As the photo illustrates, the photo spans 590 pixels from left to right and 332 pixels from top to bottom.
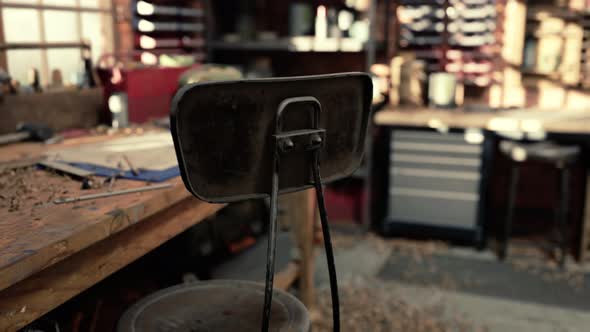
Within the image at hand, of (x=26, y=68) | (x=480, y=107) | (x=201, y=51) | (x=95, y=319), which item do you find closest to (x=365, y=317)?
(x=95, y=319)

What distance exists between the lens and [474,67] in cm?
429

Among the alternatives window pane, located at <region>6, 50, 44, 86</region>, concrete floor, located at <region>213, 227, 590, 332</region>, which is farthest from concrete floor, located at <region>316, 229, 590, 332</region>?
window pane, located at <region>6, 50, 44, 86</region>

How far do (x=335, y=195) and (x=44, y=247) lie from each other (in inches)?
129

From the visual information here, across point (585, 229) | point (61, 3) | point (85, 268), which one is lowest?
point (585, 229)

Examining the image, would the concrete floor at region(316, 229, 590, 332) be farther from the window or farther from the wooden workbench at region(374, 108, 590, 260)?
the window

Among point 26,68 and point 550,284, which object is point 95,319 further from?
point 550,284

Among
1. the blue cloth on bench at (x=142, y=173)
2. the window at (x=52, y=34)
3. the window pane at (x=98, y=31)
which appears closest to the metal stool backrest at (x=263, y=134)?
the blue cloth on bench at (x=142, y=173)

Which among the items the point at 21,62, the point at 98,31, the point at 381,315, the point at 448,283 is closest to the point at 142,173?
the point at 21,62

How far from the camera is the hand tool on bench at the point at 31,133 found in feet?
7.39

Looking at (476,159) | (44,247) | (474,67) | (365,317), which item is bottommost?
(365,317)

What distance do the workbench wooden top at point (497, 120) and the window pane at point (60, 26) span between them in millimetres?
1891

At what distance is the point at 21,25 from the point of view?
9.18ft

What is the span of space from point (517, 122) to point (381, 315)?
4.95ft

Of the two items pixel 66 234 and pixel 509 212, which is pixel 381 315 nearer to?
pixel 509 212
